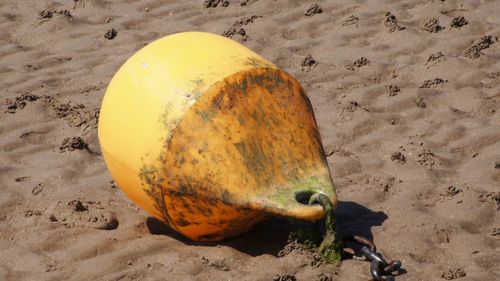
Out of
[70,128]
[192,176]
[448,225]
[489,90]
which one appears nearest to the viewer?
[192,176]

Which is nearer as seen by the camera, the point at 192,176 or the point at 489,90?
the point at 192,176

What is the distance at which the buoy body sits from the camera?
4.04 metres

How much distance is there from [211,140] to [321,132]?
167cm

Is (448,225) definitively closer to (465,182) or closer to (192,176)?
(465,182)

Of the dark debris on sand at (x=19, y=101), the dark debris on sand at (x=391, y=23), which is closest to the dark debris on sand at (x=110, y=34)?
the dark debris on sand at (x=19, y=101)

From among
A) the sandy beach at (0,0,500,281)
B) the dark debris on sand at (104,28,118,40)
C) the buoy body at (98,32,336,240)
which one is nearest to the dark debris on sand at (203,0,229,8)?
the sandy beach at (0,0,500,281)

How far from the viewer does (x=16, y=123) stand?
5.72m

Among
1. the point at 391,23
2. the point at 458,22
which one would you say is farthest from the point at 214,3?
the point at 458,22

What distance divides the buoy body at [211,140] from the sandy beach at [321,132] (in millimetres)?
274

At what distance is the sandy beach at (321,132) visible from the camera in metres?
4.27

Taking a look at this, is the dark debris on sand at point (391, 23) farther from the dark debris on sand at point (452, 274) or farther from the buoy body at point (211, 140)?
the dark debris on sand at point (452, 274)

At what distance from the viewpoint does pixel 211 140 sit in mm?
4047

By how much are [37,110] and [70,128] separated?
31 cm

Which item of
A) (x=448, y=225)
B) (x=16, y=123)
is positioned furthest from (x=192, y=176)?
(x=16, y=123)
